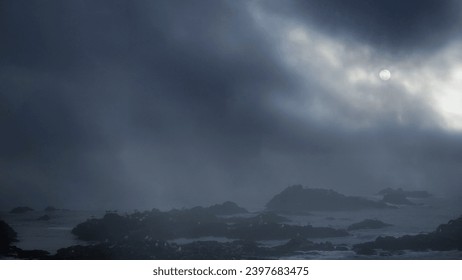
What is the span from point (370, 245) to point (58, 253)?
29.1ft

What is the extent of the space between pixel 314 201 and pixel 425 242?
3.30 meters

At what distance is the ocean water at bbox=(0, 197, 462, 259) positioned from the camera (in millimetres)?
10891

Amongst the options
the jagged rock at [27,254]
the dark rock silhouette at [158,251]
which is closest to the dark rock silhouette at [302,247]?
the dark rock silhouette at [158,251]

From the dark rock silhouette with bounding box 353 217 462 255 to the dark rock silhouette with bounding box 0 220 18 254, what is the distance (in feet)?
32.1

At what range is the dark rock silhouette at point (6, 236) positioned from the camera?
419 inches

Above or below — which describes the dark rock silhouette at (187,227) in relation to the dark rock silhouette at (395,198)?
below

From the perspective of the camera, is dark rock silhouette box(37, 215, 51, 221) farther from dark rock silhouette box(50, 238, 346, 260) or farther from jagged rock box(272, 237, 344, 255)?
jagged rock box(272, 237, 344, 255)

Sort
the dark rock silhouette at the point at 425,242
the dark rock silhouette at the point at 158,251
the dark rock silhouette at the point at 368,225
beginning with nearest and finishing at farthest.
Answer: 1. the dark rock silhouette at the point at 158,251
2. the dark rock silhouette at the point at 425,242
3. the dark rock silhouette at the point at 368,225

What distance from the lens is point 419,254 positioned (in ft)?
35.0

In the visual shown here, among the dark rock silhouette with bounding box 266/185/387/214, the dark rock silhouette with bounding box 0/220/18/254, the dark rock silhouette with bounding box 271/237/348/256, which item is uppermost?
the dark rock silhouette with bounding box 266/185/387/214

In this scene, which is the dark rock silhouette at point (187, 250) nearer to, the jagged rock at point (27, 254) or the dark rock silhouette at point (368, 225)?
the jagged rock at point (27, 254)

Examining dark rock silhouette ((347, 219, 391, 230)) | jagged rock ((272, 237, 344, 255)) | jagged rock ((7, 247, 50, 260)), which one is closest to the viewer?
jagged rock ((7, 247, 50, 260))

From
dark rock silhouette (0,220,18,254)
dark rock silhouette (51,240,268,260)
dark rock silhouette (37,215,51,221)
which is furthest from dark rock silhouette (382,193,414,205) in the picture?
dark rock silhouette (0,220,18,254)

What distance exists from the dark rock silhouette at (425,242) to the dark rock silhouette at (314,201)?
1.10m
